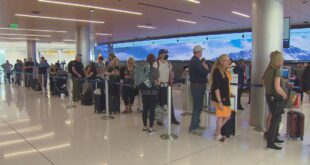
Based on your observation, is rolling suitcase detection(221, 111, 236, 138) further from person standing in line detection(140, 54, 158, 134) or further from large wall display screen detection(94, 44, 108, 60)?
large wall display screen detection(94, 44, 108, 60)

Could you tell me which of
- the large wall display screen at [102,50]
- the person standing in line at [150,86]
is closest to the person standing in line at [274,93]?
the person standing in line at [150,86]

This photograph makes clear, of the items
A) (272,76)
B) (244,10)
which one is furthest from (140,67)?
(244,10)

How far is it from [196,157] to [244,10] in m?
6.74

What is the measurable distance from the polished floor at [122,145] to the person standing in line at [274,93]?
0.29m

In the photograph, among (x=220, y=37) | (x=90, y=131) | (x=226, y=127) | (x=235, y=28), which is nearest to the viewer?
(x=226, y=127)

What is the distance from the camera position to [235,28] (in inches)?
531

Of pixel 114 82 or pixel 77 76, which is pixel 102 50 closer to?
pixel 77 76

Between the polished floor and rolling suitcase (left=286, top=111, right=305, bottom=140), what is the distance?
0.16 meters

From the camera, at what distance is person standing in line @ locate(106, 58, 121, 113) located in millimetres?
6594

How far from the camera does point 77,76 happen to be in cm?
868

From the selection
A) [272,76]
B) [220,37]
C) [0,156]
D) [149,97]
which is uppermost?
[220,37]

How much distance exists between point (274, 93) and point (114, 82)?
3.81 metres

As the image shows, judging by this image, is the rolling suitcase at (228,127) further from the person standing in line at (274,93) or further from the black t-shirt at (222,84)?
the person standing in line at (274,93)

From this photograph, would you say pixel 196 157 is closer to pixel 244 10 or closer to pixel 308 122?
pixel 308 122
